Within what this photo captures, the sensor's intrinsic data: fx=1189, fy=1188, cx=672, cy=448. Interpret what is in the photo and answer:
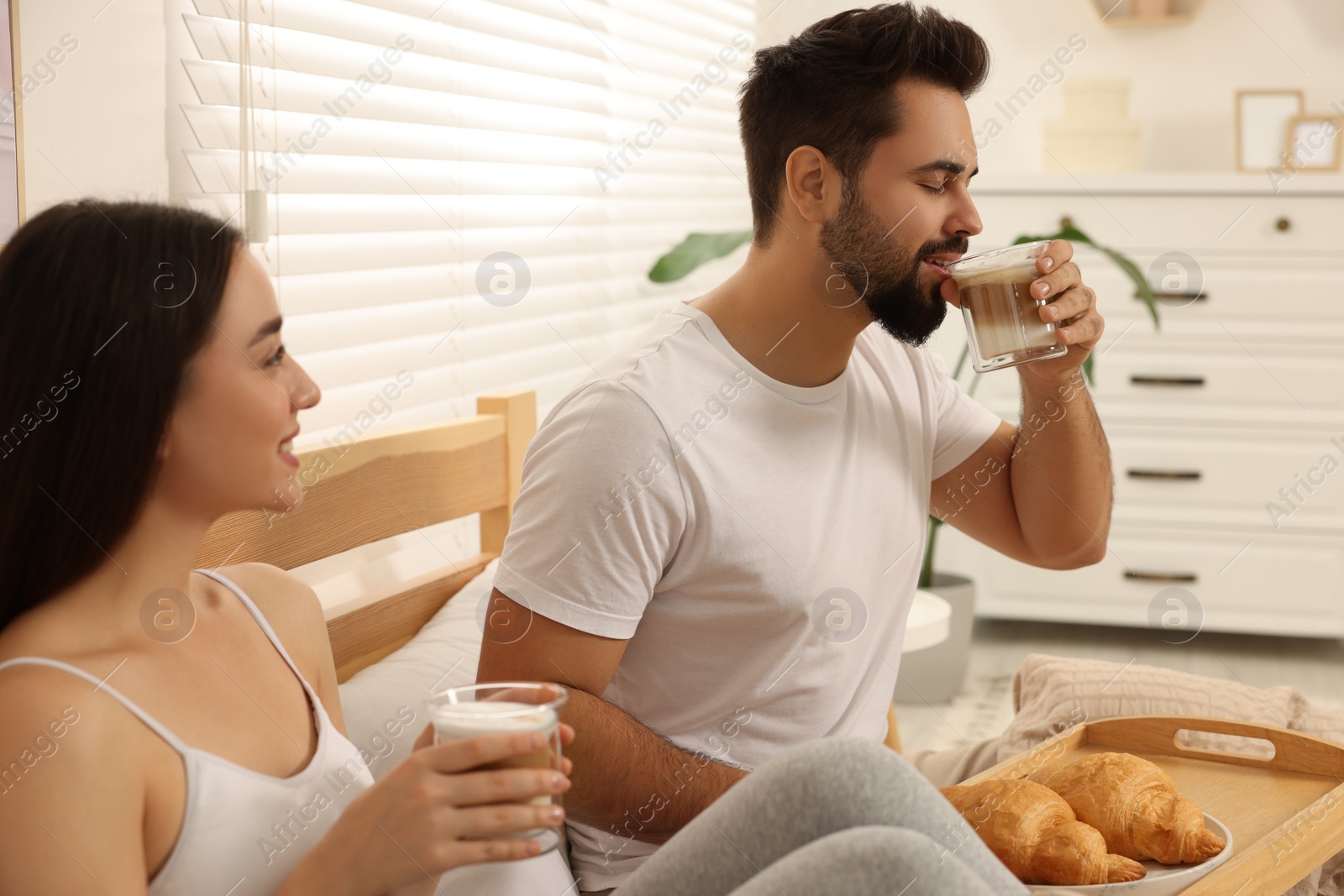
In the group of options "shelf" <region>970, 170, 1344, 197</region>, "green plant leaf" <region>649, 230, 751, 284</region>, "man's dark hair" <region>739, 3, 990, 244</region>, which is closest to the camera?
"man's dark hair" <region>739, 3, 990, 244</region>

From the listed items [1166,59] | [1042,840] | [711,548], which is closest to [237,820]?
[711,548]

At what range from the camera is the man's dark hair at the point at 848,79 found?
1.42 metres

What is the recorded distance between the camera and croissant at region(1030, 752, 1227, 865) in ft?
3.44

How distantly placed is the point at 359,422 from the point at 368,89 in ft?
1.62

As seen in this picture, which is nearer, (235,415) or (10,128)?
(235,415)

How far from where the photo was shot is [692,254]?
2736mm

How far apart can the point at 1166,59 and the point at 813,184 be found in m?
2.92

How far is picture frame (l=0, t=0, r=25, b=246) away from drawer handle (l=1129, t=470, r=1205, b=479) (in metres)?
3.04

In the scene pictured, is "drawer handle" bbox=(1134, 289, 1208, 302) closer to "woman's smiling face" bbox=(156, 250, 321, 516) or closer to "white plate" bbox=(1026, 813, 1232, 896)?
"white plate" bbox=(1026, 813, 1232, 896)

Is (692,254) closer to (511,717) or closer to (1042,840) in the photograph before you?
(1042,840)

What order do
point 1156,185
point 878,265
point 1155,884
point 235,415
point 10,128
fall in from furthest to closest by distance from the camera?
point 1156,185 < point 878,265 < point 10,128 < point 1155,884 < point 235,415

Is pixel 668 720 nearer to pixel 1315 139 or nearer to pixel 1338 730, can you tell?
pixel 1338 730

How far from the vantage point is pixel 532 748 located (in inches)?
28.8

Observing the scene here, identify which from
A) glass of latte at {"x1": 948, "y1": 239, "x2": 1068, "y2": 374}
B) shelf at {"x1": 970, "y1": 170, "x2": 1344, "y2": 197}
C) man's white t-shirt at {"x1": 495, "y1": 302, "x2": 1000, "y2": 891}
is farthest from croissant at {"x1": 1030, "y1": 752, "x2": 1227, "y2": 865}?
shelf at {"x1": 970, "y1": 170, "x2": 1344, "y2": 197}
